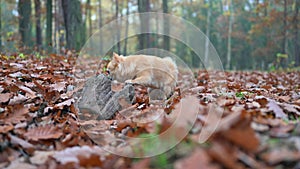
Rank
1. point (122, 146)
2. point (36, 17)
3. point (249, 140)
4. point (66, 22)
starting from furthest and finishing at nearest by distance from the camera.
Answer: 1. point (36, 17)
2. point (66, 22)
3. point (122, 146)
4. point (249, 140)

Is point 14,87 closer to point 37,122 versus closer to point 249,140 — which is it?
point 37,122

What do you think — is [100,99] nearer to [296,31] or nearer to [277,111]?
[277,111]

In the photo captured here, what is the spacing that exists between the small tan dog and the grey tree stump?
0.82 meters

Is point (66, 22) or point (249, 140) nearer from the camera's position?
point (249, 140)

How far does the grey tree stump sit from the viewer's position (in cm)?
356

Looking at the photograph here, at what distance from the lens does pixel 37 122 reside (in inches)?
107

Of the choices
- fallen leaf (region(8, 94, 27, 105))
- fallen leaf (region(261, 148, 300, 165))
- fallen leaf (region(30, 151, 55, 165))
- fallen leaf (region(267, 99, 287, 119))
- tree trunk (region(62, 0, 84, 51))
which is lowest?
fallen leaf (region(30, 151, 55, 165))

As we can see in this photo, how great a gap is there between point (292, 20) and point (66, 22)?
519 inches

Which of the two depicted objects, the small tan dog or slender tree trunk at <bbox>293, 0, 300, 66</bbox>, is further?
slender tree trunk at <bbox>293, 0, 300, 66</bbox>

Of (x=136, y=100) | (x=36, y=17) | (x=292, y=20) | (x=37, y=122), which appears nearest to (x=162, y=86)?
(x=136, y=100)

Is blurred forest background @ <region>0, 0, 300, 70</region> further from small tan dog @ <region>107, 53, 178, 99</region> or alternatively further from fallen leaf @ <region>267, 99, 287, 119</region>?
fallen leaf @ <region>267, 99, 287, 119</region>

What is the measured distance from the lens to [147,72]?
16.2ft

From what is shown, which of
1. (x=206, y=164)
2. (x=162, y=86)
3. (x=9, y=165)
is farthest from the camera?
(x=162, y=86)

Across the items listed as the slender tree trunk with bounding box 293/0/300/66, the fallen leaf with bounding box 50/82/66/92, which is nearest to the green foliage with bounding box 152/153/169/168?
the fallen leaf with bounding box 50/82/66/92
